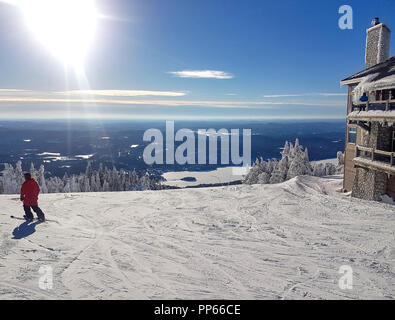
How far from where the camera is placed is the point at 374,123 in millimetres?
16406

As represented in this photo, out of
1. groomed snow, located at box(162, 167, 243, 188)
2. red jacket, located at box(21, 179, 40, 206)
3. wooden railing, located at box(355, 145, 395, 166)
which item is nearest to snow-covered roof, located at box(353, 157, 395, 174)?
wooden railing, located at box(355, 145, 395, 166)

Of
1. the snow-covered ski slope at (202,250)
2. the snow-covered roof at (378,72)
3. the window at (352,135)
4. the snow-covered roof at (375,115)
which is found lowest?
the snow-covered ski slope at (202,250)

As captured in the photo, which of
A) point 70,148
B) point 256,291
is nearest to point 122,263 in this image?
point 256,291

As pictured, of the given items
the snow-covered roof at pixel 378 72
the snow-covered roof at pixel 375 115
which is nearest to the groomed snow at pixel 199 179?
the snow-covered roof at pixel 378 72

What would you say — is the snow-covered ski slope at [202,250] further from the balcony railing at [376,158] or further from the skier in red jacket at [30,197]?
the balcony railing at [376,158]

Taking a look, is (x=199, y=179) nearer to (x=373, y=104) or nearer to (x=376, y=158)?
(x=376, y=158)

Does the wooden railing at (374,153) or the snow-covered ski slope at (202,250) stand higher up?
the wooden railing at (374,153)

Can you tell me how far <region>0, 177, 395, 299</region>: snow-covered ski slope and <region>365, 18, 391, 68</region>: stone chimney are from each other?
11.4 m

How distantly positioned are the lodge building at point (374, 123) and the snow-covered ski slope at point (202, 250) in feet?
11.5

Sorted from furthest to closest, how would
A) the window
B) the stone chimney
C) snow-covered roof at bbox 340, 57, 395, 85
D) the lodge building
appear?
1. the window
2. the stone chimney
3. snow-covered roof at bbox 340, 57, 395, 85
4. the lodge building

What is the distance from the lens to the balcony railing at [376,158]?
1414 cm

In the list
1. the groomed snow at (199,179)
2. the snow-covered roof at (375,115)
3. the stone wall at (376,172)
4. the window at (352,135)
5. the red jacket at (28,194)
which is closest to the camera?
the red jacket at (28,194)

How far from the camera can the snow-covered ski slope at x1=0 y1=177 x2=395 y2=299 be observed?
239 inches

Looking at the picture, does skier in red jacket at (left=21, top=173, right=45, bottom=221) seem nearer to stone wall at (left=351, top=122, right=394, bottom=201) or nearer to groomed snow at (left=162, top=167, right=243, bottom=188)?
stone wall at (left=351, top=122, right=394, bottom=201)
